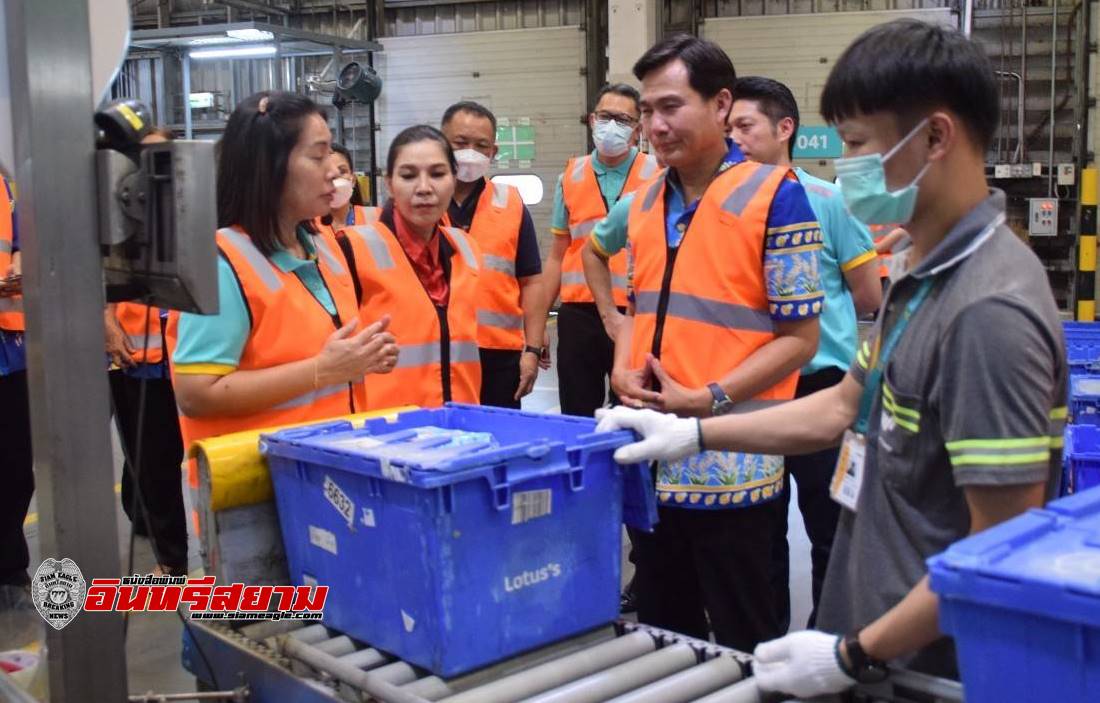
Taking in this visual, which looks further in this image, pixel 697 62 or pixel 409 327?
pixel 409 327

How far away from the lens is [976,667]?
1049 mm

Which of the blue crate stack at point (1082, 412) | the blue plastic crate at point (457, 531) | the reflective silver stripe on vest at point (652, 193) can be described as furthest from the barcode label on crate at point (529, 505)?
the reflective silver stripe on vest at point (652, 193)

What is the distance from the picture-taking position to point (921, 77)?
4.50ft

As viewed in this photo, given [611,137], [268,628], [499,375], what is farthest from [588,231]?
[268,628]

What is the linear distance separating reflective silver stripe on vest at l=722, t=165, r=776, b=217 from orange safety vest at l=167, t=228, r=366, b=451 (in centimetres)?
92

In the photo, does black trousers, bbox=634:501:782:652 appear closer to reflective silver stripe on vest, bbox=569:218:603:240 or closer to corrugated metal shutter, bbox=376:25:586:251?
reflective silver stripe on vest, bbox=569:218:603:240

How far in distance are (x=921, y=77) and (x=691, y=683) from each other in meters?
0.88

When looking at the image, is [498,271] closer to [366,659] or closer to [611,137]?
[611,137]

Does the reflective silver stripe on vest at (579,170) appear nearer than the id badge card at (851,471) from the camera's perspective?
No

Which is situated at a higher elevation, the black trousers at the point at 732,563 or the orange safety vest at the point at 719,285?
the orange safety vest at the point at 719,285

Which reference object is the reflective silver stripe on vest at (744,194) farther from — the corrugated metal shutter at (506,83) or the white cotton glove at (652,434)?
the corrugated metal shutter at (506,83)

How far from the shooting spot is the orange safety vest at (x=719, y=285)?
2297mm

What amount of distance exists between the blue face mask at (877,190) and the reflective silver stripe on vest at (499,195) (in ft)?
8.84

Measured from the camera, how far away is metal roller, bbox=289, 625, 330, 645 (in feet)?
5.78
